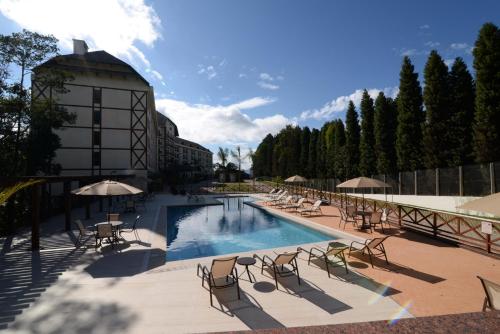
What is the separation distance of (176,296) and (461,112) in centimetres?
2120

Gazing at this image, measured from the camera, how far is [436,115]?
61.2 ft

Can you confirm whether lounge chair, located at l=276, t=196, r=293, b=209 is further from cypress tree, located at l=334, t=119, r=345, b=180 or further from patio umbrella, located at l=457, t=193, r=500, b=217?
patio umbrella, located at l=457, t=193, r=500, b=217

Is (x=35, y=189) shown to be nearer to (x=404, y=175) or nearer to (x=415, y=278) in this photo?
(x=415, y=278)

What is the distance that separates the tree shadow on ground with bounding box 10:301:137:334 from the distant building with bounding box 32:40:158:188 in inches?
1057

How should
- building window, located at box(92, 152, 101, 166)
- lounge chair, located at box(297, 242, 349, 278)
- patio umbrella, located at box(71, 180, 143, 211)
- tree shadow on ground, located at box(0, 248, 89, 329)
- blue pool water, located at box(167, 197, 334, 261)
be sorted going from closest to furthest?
tree shadow on ground, located at box(0, 248, 89, 329) < lounge chair, located at box(297, 242, 349, 278) < patio umbrella, located at box(71, 180, 143, 211) < blue pool water, located at box(167, 197, 334, 261) < building window, located at box(92, 152, 101, 166)

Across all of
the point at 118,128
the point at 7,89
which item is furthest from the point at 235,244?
the point at 118,128

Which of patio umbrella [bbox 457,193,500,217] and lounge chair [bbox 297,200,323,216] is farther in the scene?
lounge chair [bbox 297,200,323,216]

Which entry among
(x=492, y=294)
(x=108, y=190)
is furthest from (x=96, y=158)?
(x=492, y=294)

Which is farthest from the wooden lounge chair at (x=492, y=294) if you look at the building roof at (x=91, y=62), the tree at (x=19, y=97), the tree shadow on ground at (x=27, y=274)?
the building roof at (x=91, y=62)

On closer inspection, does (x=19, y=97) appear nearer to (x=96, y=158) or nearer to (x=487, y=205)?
(x=96, y=158)

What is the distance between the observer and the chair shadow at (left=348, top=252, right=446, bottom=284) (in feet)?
20.2

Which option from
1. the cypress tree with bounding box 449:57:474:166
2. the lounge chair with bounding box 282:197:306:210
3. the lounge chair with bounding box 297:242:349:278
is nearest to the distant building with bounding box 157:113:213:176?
the lounge chair with bounding box 282:197:306:210

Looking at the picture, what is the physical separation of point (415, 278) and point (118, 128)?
106 feet

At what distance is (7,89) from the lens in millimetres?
15328
